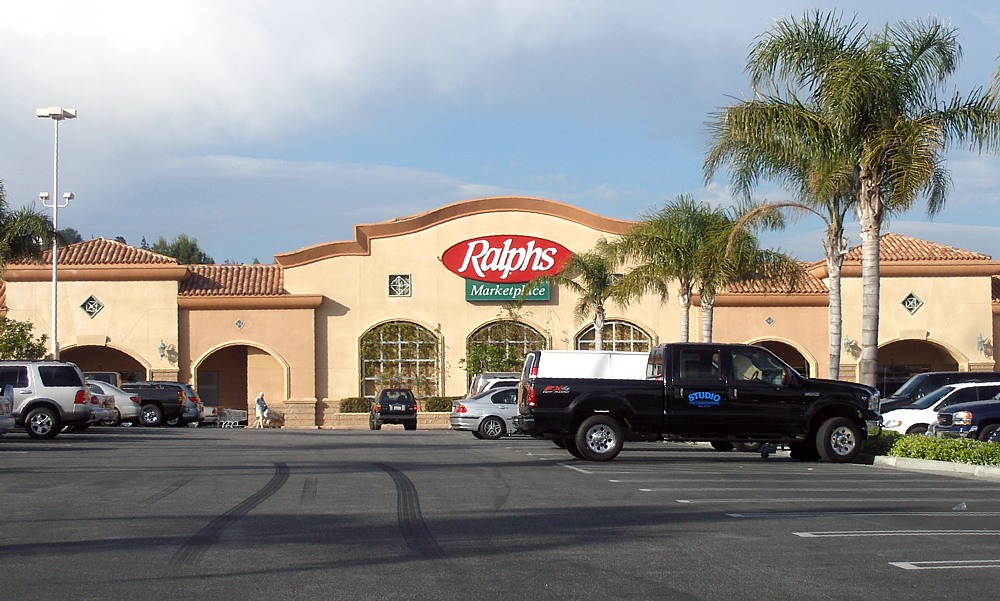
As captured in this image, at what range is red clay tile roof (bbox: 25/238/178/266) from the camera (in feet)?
151

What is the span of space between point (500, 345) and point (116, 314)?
15.4m

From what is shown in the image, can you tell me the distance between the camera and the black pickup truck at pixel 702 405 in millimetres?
19562

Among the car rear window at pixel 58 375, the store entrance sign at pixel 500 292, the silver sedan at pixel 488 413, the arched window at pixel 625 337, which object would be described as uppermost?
the store entrance sign at pixel 500 292

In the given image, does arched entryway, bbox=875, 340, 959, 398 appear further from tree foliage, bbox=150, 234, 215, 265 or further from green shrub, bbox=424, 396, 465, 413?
tree foliage, bbox=150, 234, 215, 265

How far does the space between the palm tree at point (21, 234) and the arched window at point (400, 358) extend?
15303 millimetres

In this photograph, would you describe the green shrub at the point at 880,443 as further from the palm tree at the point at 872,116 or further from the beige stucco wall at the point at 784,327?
the beige stucco wall at the point at 784,327

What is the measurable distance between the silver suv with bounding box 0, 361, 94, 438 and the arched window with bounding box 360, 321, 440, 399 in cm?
2074

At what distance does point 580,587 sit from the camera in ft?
26.5

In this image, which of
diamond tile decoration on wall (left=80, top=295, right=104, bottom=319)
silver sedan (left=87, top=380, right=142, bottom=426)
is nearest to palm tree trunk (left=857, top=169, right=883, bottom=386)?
silver sedan (left=87, top=380, right=142, bottom=426)

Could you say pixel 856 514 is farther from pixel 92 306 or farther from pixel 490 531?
pixel 92 306

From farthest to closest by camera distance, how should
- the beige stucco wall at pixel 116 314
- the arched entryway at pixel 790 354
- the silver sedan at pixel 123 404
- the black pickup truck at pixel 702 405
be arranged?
1. the arched entryway at pixel 790 354
2. the beige stucco wall at pixel 116 314
3. the silver sedan at pixel 123 404
4. the black pickup truck at pixel 702 405

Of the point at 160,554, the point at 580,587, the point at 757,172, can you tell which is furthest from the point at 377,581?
the point at 757,172

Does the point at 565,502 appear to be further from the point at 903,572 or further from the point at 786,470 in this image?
the point at 786,470

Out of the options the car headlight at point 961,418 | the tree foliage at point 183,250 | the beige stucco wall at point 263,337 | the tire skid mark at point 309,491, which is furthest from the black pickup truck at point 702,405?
the tree foliage at point 183,250
